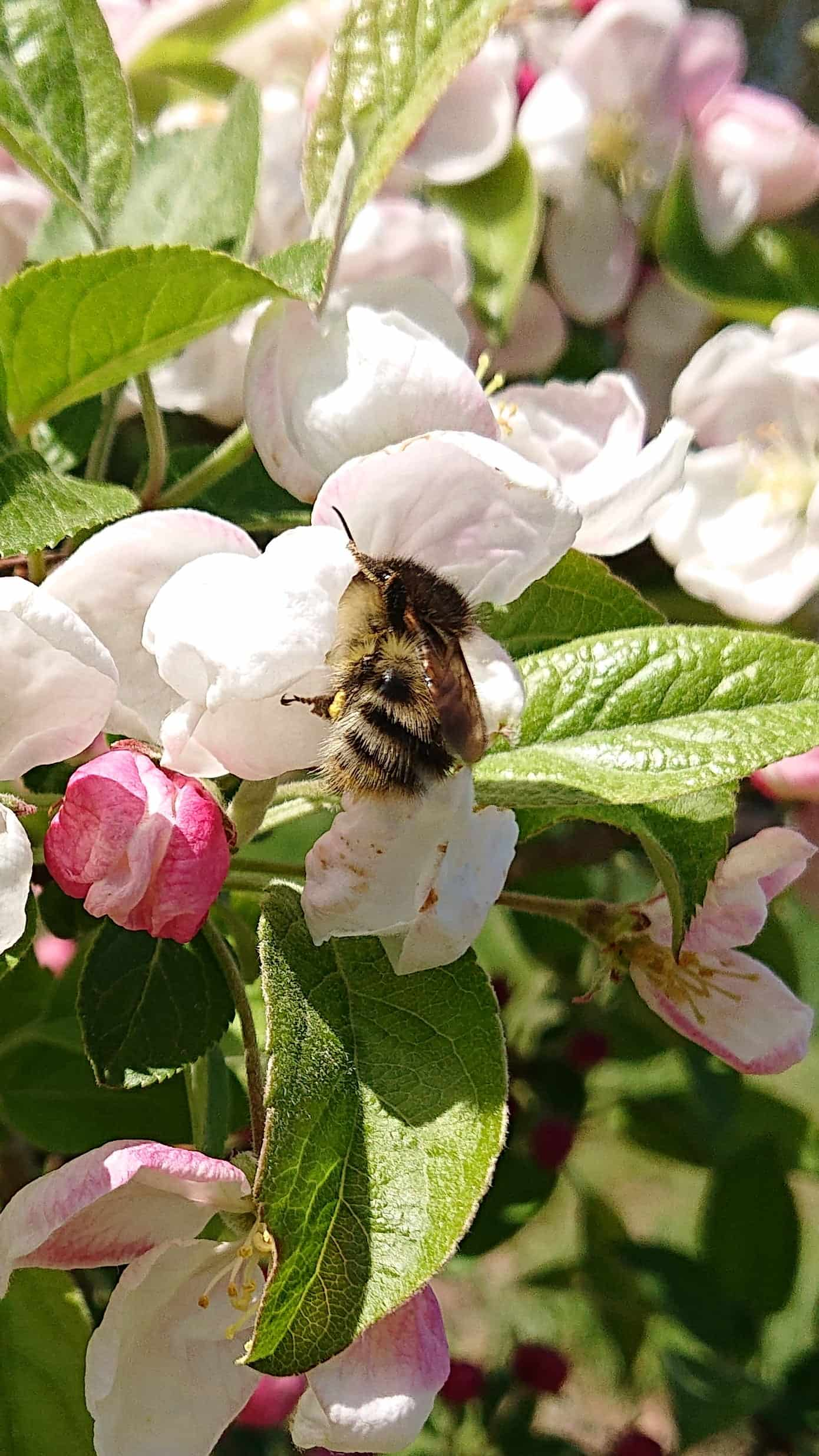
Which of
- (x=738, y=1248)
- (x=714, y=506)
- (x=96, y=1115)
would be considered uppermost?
(x=714, y=506)

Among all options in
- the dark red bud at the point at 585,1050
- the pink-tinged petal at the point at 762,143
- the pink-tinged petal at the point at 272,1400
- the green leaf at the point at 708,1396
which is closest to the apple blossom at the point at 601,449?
the pink-tinged petal at the point at 762,143

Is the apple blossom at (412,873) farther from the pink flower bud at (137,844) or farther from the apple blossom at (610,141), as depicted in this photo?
the apple blossom at (610,141)

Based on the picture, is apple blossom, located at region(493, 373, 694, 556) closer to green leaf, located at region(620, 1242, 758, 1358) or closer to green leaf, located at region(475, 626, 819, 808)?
green leaf, located at region(475, 626, 819, 808)

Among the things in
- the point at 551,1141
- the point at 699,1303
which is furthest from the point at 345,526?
the point at 699,1303

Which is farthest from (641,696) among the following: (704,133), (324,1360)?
(704,133)

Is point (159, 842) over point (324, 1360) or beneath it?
over

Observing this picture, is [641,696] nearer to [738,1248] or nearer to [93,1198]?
[93,1198]

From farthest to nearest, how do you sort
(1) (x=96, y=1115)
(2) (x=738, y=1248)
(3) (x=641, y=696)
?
(2) (x=738, y=1248)
(1) (x=96, y=1115)
(3) (x=641, y=696)
